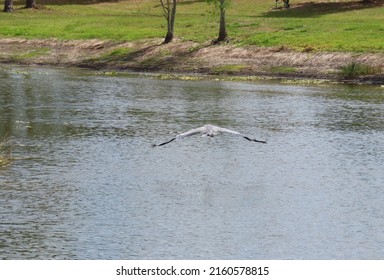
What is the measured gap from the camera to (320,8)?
76.1m

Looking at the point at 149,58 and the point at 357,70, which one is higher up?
the point at 357,70

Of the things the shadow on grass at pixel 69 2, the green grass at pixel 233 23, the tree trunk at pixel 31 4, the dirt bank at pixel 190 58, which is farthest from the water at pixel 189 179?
the shadow on grass at pixel 69 2

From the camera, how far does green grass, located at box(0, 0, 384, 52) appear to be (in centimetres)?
6257

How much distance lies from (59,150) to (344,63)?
28907 mm

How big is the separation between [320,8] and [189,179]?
50.3 metres

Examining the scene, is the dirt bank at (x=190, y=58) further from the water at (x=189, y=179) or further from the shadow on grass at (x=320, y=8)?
the shadow on grass at (x=320, y=8)

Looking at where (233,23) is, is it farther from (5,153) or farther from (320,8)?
(5,153)

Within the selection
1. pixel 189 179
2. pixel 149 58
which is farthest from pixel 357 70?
pixel 189 179

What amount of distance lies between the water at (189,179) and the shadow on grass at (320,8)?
90.3ft

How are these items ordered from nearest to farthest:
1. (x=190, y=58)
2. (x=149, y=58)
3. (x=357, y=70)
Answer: (x=357, y=70) < (x=190, y=58) < (x=149, y=58)

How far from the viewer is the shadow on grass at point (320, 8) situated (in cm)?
7419

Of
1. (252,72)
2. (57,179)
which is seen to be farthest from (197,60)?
(57,179)

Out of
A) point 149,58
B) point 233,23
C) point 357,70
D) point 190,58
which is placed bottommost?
point 149,58

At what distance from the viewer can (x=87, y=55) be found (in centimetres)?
6650
